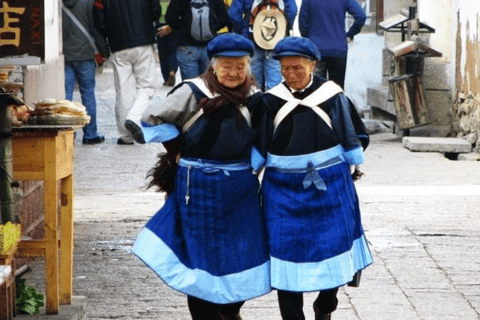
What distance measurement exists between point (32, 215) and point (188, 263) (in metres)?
2.32

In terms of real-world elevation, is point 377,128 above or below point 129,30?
below

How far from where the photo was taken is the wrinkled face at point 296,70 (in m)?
5.49

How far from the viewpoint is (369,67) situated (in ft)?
60.3

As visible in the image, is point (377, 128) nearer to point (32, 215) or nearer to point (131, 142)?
point (131, 142)

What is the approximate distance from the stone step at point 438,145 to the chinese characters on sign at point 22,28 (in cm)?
744

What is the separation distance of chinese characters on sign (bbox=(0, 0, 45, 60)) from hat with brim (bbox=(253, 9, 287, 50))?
6.27 meters

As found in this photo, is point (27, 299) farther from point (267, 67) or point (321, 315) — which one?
point (267, 67)

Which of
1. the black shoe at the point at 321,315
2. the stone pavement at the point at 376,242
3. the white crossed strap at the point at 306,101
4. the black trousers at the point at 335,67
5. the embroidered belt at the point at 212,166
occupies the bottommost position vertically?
the stone pavement at the point at 376,242

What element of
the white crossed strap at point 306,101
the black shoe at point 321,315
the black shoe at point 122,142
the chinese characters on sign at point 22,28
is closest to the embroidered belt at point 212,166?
the white crossed strap at point 306,101

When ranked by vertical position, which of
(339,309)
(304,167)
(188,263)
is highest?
(304,167)

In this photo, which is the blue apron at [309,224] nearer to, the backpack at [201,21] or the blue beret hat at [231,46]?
the blue beret hat at [231,46]

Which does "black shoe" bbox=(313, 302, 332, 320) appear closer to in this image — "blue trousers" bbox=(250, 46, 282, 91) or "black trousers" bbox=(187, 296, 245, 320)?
"black trousers" bbox=(187, 296, 245, 320)

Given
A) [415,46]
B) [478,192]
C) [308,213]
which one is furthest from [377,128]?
[308,213]

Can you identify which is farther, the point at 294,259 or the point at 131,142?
the point at 131,142
